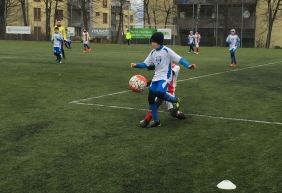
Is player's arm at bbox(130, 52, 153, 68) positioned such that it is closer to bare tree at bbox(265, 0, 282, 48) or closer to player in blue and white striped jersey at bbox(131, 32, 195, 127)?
player in blue and white striped jersey at bbox(131, 32, 195, 127)

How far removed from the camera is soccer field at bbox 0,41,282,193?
19.1ft

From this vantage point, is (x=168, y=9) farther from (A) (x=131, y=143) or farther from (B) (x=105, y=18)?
(A) (x=131, y=143)

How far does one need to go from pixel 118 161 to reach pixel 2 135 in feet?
8.10

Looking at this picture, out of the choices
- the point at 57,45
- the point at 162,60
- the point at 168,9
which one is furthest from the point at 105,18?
the point at 162,60

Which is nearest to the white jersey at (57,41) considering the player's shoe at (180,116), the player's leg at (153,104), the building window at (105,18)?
the player's shoe at (180,116)

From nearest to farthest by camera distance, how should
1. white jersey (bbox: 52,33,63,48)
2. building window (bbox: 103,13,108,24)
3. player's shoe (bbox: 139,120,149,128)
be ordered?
player's shoe (bbox: 139,120,149,128) < white jersey (bbox: 52,33,63,48) < building window (bbox: 103,13,108,24)

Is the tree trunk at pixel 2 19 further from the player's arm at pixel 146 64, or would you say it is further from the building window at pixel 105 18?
the player's arm at pixel 146 64

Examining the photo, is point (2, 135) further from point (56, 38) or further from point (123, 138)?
point (56, 38)

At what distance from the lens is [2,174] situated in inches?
239

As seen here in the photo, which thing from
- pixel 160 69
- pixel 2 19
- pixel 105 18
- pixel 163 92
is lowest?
pixel 163 92

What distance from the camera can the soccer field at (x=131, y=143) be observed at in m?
5.81

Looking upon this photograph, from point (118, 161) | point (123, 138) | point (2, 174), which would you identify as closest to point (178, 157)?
point (118, 161)

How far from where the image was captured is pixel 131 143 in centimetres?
766

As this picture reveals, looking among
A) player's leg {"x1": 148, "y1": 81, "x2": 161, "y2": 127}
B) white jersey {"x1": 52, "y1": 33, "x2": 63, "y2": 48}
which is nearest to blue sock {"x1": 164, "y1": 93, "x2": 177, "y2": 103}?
player's leg {"x1": 148, "y1": 81, "x2": 161, "y2": 127}
